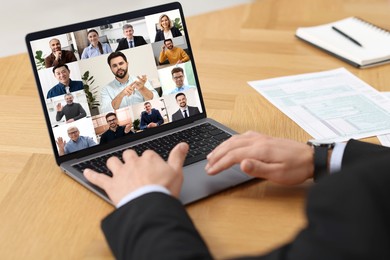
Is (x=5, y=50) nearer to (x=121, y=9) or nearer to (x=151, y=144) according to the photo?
(x=121, y=9)

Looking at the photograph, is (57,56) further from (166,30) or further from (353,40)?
(353,40)

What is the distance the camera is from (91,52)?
131 cm

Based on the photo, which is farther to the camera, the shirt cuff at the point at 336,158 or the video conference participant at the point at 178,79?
A: the video conference participant at the point at 178,79

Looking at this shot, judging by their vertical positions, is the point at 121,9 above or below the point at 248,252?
above

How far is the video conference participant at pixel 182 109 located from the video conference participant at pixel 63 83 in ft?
0.65

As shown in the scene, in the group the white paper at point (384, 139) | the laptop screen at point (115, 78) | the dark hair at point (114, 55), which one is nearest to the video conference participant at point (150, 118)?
the laptop screen at point (115, 78)

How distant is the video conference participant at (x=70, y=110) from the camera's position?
1288 millimetres

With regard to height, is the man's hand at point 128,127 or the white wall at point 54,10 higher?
the white wall at point 54,10

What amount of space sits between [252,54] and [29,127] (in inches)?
25.5

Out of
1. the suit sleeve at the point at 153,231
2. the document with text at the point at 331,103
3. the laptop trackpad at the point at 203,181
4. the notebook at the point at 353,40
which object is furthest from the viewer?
the notebook at the point at 353,40

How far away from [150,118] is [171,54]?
14cm

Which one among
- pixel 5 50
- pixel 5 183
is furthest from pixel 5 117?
pixel 5 50

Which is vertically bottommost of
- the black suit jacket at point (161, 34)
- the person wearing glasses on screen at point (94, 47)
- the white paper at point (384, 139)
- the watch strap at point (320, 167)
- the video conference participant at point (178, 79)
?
the white paper at point (384, 139)

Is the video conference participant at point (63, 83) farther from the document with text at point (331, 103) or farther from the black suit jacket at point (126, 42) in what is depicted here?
the document with text at point (331, 103)
